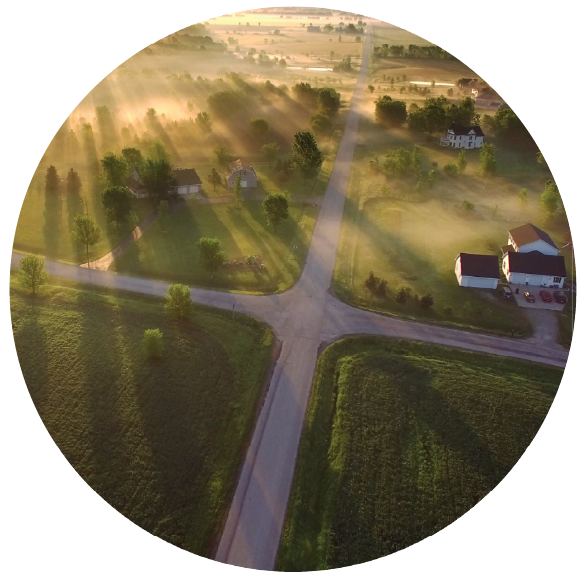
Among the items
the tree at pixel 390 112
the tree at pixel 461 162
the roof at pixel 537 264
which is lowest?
the roof at pixel 537 264

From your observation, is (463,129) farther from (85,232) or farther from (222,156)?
(85,232)

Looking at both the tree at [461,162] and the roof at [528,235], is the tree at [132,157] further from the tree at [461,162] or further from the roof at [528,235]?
the roof at [528,235]

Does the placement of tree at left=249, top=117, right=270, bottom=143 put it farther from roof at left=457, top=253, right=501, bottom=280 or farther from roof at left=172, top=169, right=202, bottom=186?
roof at left=457, top=253, right=501, bottom=280

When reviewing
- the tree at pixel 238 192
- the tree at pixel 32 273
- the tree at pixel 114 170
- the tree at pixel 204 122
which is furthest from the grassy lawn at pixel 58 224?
the tree at pixel 204 122

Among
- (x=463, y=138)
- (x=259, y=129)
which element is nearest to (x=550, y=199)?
(x=463, y=138)

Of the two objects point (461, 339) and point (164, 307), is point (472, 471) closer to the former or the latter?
point (461, 339)

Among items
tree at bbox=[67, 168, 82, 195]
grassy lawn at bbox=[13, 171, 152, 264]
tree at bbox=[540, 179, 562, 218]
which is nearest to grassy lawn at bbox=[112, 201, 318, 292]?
grassy lawn at bbox=[13, 171, 152, 264]
